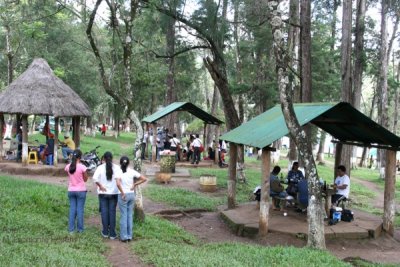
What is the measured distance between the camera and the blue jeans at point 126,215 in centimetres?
850

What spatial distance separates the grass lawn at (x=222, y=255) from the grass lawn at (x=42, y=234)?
0.85m

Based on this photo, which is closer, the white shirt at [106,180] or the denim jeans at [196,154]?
the white shirt at [106,180]

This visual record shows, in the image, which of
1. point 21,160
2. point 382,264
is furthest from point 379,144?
point 21,160

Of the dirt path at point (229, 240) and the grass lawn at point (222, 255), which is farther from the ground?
the grass lawn at point (222, 255)

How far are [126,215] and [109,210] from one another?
0.38m

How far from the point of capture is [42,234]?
8.51 m

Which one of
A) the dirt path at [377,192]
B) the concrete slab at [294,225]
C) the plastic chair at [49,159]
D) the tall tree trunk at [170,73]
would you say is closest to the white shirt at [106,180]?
the concrete slab at [294,225]

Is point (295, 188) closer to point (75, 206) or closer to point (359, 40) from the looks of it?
Result: point (75, 206)

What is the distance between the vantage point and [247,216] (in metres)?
11.8

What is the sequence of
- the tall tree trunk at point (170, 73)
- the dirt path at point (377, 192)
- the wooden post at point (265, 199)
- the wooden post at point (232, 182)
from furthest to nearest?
the tall tree trunk at point (170, 73), the dirt path at point (377, 192), the wooden post at point (232, 182), the wooden post at point (265, 199)

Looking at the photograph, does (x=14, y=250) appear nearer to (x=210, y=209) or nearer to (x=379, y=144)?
(x=210, y=209)

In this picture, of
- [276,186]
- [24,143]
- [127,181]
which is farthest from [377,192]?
[127,181]

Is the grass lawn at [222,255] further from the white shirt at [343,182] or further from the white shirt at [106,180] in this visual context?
the white shirt at [343,182]

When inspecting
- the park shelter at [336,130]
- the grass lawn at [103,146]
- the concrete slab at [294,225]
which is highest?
the park shelter at [336,130]
